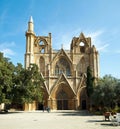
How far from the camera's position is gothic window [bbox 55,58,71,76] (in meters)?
59.9

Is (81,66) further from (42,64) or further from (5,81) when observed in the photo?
(5,81)

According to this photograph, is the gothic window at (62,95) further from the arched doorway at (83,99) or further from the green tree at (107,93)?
the green tree at (107,93)

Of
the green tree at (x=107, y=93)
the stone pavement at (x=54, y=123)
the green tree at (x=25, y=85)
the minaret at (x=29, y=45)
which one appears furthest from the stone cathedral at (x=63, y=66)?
the stone pavement at (x=54, y=123)

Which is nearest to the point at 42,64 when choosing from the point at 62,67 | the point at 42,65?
the point at 42,65

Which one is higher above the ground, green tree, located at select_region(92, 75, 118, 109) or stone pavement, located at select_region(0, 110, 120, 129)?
green tree, located at select_region(92, 75, 118, 109)

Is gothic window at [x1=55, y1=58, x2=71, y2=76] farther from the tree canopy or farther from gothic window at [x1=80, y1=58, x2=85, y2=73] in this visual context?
the tree canopy

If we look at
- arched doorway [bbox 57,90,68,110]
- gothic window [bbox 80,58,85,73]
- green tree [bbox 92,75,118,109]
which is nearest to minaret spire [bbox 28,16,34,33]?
gothic window [bbox 80,58,85,73]

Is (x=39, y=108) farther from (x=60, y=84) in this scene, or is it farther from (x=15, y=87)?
(x=15, y=87)

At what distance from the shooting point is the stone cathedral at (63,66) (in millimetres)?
55906

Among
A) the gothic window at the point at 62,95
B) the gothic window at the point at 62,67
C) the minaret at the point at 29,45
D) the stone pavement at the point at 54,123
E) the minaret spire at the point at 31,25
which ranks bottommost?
the stone pavement at the point at 54,123

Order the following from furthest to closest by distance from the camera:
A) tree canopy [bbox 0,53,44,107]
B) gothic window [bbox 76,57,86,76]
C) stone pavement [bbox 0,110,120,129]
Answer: gothic window [bbox 76,57,86,76] → tree canopy [bbox 0,53,44,107] → stone pavement [bbox 0,110,120,129]

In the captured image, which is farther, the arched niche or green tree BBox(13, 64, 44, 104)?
the arched niche

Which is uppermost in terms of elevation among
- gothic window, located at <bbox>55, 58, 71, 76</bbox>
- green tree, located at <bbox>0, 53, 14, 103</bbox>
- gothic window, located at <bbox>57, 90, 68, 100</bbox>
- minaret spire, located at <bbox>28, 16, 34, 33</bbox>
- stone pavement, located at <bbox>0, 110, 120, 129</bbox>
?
minaret spire, located at <bbox>28, 16, 34, 33</bbox>

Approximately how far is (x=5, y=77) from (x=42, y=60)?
81.4 feet
